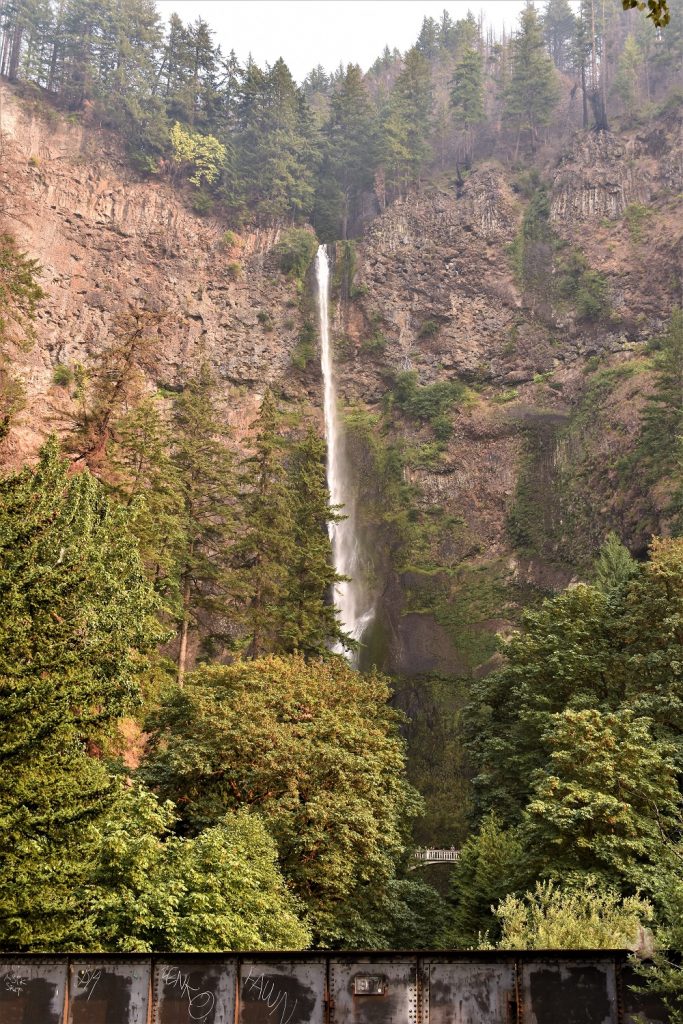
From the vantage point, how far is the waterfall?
2149 inches

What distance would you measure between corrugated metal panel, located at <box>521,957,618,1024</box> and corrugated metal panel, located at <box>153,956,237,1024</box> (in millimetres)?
4283

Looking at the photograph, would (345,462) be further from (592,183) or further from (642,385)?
(592,183)

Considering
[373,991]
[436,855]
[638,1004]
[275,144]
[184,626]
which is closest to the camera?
[638,1004]

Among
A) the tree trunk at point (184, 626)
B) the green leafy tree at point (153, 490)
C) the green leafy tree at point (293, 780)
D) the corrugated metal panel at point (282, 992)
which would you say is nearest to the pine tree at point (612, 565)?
the green leafy tree at point (293, 780)

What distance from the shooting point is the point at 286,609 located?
42.6 meters

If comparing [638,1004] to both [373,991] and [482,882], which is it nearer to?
[373,991]

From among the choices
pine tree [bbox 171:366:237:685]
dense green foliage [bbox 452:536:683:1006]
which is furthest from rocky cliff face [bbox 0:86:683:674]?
dense green foliage [bbox 452:536:683:1006]

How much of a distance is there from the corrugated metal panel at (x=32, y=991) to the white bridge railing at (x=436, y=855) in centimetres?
2596

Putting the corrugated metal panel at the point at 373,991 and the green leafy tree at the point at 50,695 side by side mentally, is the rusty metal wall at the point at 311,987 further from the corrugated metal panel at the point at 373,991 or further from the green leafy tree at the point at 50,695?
the green leafy tree at the point at 50,695

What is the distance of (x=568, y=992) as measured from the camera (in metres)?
13.9

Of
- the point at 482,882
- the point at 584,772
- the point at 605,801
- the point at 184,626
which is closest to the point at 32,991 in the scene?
the point at 605,801

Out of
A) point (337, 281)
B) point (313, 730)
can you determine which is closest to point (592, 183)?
point (337, 281)

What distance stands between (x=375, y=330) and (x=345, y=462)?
11730 millimetres

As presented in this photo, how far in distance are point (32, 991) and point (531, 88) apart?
250 feet
